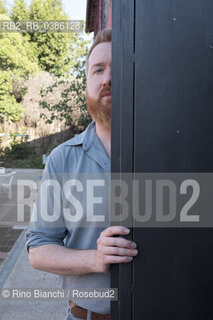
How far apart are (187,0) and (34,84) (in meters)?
21.8

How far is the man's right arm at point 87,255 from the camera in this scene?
2.45 ft

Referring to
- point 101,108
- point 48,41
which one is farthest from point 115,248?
point 48,41

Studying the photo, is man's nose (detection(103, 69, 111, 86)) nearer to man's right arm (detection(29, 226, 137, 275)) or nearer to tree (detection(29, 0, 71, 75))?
man's right arm (detection(29, 226, 137, 275))

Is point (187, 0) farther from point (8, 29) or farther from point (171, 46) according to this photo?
point (8, 29)

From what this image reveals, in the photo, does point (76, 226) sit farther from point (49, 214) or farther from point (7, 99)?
point (7, 99)

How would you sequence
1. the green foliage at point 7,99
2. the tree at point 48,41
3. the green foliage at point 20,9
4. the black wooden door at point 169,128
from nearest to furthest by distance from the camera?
the black wooden door at point 169,128 → the green foliage at point 7,99 → the tree at point 48,41 → the green foliage at point 20,9

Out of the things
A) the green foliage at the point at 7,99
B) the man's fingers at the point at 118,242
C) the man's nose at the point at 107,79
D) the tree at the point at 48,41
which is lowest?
the man's fingers at the point at 118,242

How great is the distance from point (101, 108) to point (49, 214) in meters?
0.39

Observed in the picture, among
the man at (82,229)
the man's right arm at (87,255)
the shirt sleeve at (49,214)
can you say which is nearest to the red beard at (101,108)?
the man at (82,229)

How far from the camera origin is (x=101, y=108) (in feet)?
3.52

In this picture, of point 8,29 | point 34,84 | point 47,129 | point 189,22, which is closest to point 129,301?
point 189,22

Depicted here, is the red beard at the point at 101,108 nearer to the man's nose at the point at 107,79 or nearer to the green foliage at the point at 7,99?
the man's nose at the point at 107,79

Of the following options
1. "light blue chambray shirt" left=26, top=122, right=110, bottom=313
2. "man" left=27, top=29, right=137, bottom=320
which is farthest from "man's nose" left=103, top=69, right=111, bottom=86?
"light blue chambray shirt" left=26, top=122, right=110, bottom=313

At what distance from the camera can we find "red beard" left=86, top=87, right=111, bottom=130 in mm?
1046
